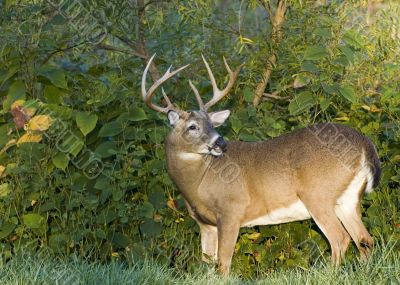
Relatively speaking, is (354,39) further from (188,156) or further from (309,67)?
(188,156)

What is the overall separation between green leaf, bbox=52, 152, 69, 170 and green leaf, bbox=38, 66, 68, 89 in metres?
Result: 0.64

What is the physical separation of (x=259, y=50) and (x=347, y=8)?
0.80 meters

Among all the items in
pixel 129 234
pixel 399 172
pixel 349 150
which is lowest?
pixel 129 234

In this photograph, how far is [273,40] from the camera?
7.60m

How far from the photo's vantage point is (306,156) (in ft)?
21.9

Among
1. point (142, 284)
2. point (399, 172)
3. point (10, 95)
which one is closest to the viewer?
point (142, 284)

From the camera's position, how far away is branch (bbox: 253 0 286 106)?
25.0ft

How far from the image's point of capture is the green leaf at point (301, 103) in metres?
7.40

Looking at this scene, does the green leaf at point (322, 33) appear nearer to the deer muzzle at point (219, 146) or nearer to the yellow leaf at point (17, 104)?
the deer muzzle at point (219, 146)

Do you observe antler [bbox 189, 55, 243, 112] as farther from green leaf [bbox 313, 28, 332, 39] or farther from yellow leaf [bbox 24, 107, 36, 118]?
yellow leaf [bbox 24, 107, 36, 118]

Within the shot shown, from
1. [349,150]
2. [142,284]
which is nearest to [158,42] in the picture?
[349,150]

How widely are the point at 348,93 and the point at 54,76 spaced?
2.43 m

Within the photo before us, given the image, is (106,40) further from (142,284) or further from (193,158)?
(142,284)

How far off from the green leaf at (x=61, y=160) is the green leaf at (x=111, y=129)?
0.33 m
